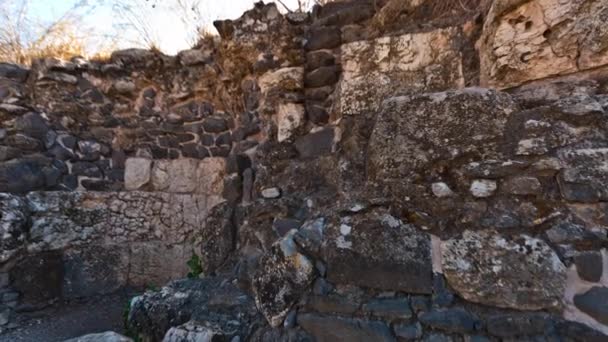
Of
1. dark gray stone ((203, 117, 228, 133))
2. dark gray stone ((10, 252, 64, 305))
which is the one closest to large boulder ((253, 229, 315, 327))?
dark gray stone ((203, 117, 228, 133))

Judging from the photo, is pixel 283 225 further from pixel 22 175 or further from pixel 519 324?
pixel 22 175

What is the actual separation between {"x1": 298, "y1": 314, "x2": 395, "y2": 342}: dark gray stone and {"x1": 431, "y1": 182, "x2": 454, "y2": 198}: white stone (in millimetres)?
515

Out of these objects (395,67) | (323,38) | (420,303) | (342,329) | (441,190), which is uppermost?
(323,38)

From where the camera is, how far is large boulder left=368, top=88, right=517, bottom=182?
1.19 meters

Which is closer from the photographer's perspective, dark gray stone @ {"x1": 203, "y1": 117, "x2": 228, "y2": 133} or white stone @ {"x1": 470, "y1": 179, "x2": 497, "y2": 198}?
white stone @ {"x1": 470, "y1": 179, "x2": 497, "y2": 198}

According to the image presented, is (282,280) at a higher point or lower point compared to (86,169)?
lower

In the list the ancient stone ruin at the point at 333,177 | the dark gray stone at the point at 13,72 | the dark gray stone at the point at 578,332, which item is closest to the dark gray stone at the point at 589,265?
the ancient stone ruin at the point at 333,177

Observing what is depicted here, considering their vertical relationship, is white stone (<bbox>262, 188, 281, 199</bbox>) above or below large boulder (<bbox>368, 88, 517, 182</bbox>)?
below

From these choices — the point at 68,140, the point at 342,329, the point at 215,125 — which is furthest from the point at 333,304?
the point at 68,140

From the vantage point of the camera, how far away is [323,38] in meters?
→ 2.03

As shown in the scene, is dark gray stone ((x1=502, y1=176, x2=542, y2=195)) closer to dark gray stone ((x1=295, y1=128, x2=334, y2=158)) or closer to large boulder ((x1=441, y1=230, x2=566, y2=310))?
large boulder ((x1=441, y1=230, x2=566, y2=310))

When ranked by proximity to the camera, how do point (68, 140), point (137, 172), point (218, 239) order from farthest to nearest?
point (137, 172) → point (68, 140) → point (218, 239)

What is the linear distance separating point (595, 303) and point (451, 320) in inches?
16.0

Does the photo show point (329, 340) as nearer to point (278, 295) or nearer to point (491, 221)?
point (278, 295)
